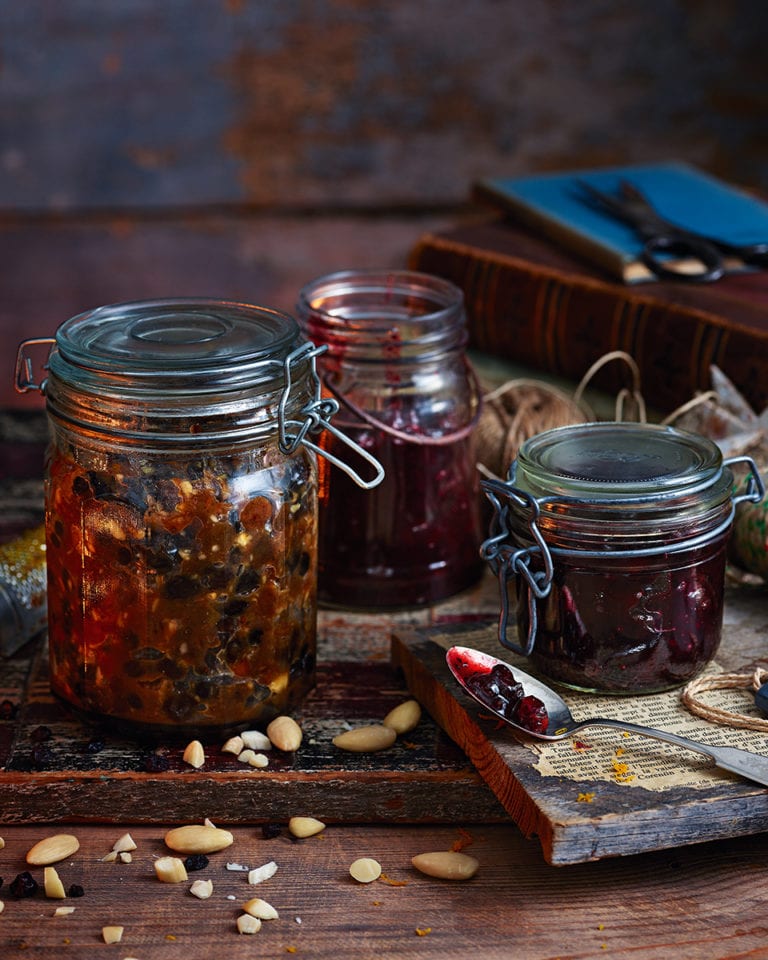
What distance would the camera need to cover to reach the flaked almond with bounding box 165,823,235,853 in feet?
3.05

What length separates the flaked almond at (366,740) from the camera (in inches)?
39.5

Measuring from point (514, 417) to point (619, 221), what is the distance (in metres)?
0.38

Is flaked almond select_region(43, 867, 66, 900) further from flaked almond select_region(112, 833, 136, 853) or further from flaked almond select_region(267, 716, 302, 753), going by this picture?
flaked almond select_region(267, 716, 302, 753)

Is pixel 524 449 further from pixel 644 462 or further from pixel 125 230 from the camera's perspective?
pixel 125 230

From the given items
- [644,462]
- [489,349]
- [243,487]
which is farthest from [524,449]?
[489,349]

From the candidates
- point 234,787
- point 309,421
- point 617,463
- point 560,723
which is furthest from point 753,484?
point 234,787

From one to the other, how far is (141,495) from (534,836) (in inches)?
14.6

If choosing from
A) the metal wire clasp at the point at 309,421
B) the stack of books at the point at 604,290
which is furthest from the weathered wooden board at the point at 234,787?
the stack of books at the point at 604,290

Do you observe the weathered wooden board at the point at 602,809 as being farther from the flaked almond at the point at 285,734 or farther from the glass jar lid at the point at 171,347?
the glass jar lid at the point at 171,347

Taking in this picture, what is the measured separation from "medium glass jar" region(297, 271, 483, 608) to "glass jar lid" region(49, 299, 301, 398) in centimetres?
16

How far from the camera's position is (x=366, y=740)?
1.01 metres

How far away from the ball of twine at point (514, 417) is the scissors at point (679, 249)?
0.64 ft

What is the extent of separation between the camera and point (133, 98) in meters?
2.11

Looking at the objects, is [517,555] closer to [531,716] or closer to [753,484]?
[531,716]
